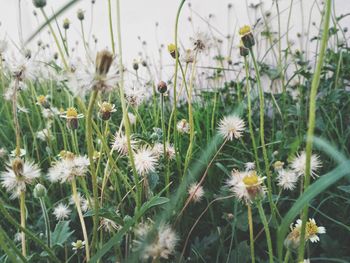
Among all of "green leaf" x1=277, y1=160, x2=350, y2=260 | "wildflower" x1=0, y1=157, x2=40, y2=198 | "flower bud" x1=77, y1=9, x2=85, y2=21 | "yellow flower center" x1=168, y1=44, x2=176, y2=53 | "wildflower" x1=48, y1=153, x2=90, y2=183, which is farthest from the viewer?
"flower bud" x1=77, y1=9, x2=85, y2=21

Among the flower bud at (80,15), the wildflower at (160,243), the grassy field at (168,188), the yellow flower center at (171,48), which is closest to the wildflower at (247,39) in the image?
the grassy field at (168,188)

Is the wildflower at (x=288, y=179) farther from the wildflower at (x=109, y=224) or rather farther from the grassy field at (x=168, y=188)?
the wildflower at (x=109, y=224)

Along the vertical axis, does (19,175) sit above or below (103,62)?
below

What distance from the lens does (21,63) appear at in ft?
2.50

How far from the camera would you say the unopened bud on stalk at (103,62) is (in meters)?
0.44

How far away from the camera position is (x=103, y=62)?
0.45 metres

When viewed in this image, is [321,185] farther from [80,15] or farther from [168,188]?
[80,15]

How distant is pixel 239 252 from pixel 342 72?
106 cm

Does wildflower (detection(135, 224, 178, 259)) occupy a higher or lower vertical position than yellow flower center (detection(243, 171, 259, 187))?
lower

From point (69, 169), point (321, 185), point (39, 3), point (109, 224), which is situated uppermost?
point (39, 3)

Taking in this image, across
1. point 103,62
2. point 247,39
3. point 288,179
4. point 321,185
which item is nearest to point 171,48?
point 247,39

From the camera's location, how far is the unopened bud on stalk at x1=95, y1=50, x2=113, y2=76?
1.43ft

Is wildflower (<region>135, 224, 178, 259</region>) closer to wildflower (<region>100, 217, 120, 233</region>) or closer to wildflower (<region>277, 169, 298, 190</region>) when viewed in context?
wildflower (<region>100, 217, 120, 233</region>)

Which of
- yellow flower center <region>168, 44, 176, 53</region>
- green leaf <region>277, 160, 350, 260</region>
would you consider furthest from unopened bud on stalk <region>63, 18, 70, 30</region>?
green leaf <region>277, 160, 350, 260</region>
